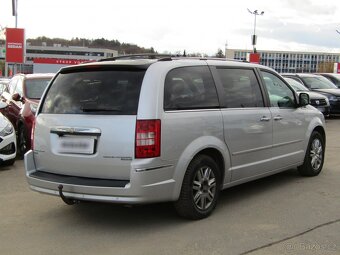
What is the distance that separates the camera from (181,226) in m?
5.14

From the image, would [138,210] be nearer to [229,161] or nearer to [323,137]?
[229,161]

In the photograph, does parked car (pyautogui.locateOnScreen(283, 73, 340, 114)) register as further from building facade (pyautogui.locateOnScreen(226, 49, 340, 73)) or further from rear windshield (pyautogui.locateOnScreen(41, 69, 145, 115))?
building facade (pyautogui.locateOnScreen(226, 49, 340, 73))

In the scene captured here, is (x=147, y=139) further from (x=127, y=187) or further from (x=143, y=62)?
(x=143, y=62)

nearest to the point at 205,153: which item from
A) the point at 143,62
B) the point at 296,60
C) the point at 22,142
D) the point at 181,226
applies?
the point at 181,226

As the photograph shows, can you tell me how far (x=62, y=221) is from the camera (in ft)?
17.7

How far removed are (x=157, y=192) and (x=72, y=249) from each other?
963 mm

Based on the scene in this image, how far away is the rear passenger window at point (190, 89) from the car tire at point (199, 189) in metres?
0.60

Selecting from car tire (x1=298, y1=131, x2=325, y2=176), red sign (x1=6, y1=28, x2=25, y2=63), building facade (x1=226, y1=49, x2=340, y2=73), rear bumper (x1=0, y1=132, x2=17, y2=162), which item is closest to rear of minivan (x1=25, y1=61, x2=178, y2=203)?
rear bumper (x1=0, y1=132, x2=17, y2=162)

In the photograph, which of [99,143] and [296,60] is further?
[296,60]

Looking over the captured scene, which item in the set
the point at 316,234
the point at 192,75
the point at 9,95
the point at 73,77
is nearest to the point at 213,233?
the point at 316,234

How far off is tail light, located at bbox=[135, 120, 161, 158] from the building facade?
309 feet

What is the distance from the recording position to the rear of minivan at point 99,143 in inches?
186

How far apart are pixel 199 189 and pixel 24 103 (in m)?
5.80

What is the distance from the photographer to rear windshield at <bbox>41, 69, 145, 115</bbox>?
489cm
